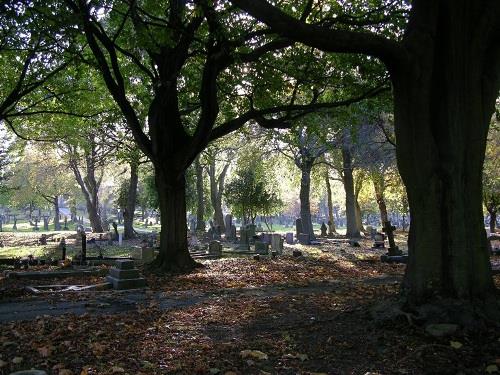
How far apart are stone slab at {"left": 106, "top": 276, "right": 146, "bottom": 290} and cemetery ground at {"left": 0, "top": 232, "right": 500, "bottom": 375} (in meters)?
0.49

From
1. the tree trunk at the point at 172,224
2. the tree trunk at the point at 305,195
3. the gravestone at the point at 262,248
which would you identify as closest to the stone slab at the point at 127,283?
the tree trunk at the point at 172,224

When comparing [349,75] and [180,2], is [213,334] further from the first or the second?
[349,75]

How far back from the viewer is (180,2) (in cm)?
1055

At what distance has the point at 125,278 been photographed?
10180 mm

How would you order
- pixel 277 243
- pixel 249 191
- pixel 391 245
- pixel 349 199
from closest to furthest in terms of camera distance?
1. pixel 391 245
2. pixel 277 243
3. pixel 349 199
4. pixel 249 191

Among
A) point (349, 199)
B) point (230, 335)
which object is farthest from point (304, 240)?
point (230, 335)

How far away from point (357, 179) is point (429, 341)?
3643cm

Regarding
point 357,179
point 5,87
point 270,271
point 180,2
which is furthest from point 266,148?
point 180,2

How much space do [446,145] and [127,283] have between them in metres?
7.14

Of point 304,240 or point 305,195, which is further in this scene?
point 305,195

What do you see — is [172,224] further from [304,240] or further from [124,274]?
[304,240]

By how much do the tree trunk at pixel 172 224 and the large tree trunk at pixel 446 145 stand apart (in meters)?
8.08

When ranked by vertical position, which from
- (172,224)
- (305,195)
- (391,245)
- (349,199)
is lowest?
(391,245)

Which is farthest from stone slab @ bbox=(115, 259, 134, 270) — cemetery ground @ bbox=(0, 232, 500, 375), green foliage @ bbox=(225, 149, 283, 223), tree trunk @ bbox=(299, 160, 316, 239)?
green foliage @ bbox=(225, 149, 283, 223)
